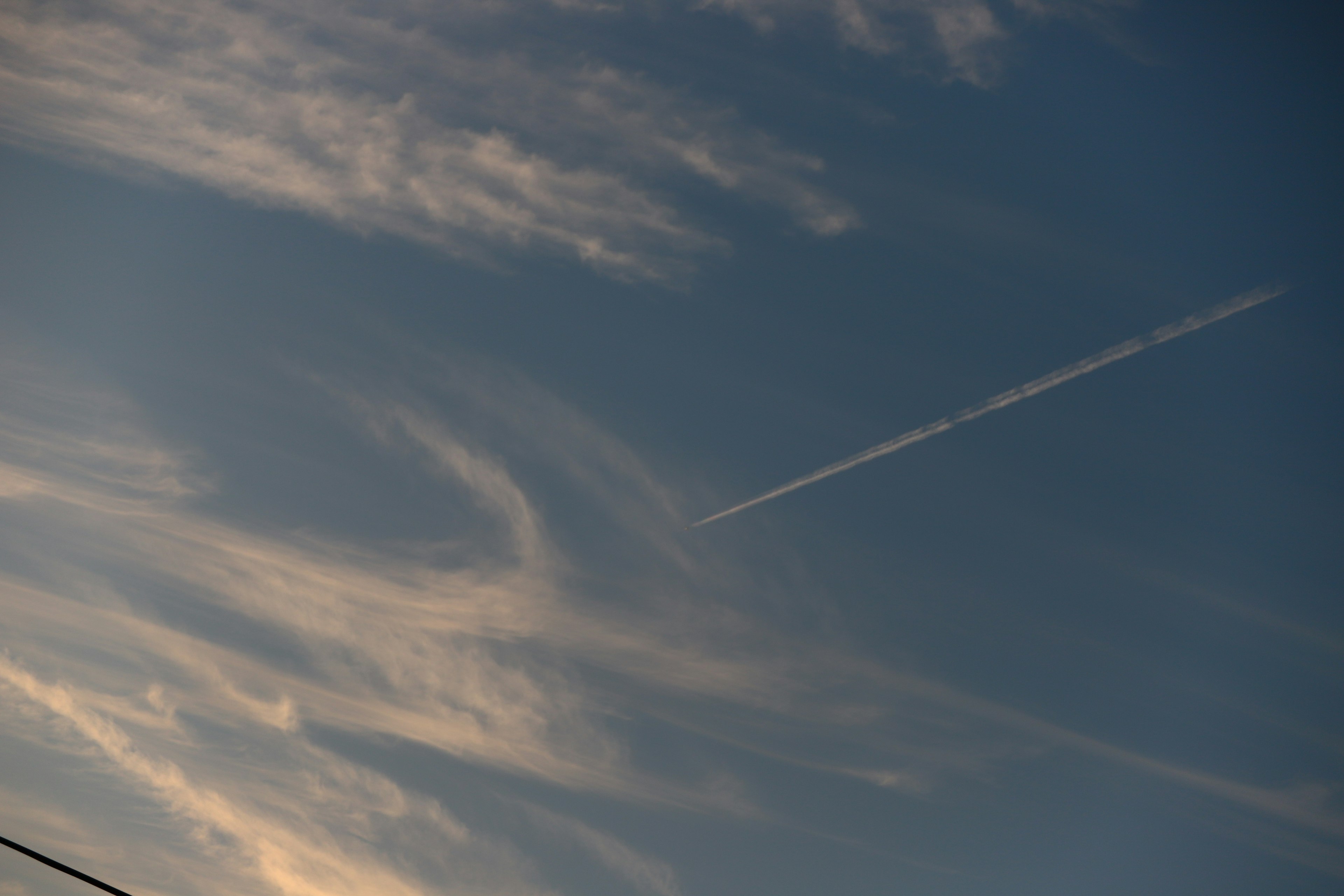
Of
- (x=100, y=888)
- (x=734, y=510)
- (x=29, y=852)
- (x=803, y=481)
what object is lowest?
(x=100, y=888)

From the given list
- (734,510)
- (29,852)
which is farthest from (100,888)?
(734,510)

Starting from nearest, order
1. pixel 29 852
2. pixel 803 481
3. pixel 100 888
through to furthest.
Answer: pixel 29 852 → pixel 100 888 → pixel 803 481

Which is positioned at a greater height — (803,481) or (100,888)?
(803,481)

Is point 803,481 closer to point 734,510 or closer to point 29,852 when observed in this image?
point 734,510

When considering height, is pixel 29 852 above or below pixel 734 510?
below

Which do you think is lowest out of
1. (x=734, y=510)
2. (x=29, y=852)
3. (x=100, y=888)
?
(x=100, y=888)

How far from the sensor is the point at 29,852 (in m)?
2.17

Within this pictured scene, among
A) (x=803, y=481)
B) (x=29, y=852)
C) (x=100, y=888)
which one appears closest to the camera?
(x=29, y=852)

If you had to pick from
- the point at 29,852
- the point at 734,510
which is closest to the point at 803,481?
the point at 734,510

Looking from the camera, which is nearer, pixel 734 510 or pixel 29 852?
pixel 29 852

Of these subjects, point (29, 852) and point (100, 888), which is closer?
point (29, 852)

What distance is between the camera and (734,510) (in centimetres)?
10612

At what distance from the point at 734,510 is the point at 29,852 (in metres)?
124

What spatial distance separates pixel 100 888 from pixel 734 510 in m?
124
